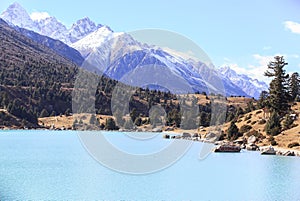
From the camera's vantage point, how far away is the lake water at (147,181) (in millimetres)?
30031

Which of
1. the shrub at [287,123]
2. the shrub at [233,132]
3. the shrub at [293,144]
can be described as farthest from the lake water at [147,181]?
the shrub at [233,132]

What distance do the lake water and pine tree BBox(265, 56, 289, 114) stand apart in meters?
30.3

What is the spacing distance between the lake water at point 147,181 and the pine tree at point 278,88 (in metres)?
30.3

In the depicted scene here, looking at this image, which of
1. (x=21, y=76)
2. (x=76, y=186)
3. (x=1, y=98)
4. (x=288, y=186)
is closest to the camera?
(x=76, y=186)

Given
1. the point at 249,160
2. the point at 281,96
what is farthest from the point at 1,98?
the point at 249,160

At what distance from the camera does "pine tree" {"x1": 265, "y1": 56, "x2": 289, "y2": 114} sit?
266ft

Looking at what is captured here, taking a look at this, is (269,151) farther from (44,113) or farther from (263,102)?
(44,113)

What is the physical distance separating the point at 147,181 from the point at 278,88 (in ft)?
169

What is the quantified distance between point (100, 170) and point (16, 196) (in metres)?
14.6

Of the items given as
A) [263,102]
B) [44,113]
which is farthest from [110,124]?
[263,102]

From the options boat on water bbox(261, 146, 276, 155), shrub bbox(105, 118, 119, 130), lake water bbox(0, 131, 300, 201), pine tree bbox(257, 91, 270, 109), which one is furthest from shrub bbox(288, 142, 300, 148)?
shrub bbox(105, 118, 119, 130)

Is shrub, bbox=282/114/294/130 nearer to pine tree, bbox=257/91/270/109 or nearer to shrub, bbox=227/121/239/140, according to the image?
pine tree, bbox=257/91/270/109

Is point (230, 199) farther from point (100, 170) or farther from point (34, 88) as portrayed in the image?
point (34, 88)

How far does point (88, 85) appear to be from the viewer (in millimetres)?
163250
